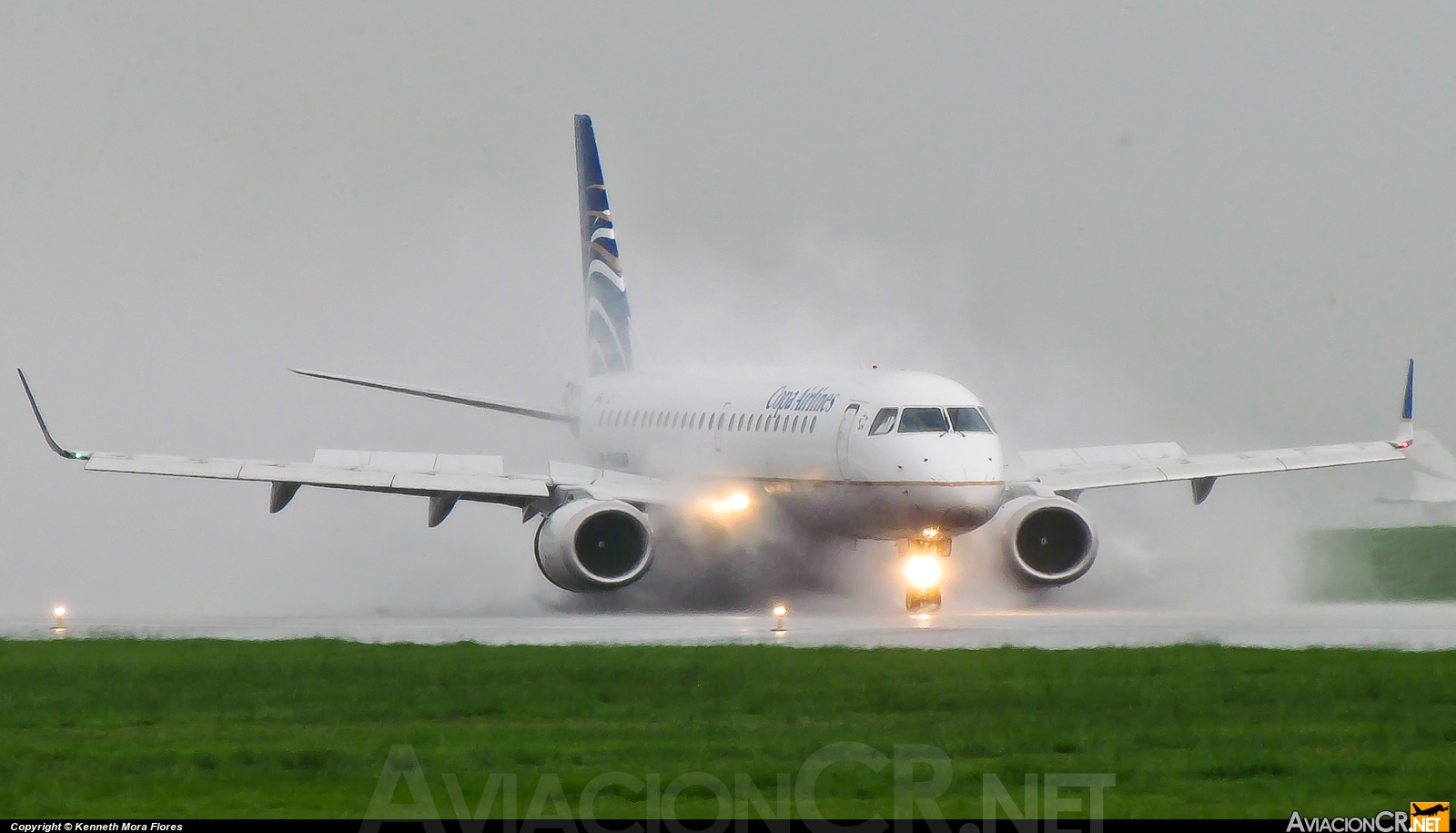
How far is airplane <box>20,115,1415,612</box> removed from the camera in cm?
3412

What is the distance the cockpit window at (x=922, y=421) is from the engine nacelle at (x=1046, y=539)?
8.27 feet

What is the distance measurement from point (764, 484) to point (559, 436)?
1527 centimetres

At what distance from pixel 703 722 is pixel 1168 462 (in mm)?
22127

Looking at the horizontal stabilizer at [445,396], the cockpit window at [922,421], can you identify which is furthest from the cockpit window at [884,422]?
the horizontal stabilizer at [445,396]

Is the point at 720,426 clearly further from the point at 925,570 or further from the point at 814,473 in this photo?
the point at 925,570

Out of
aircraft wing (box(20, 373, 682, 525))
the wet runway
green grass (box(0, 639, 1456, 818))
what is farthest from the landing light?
aircraft wing (box(20, 373, 682, 525))

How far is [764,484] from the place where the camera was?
37.7 m

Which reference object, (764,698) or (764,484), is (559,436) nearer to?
(764,484)

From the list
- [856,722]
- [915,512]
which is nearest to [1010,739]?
[856,722]

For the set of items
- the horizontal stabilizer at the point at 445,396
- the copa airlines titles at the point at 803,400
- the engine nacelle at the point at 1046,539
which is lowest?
the engine nacelle at the point at 1046,539

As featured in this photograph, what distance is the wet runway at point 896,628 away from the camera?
27266 millimetres

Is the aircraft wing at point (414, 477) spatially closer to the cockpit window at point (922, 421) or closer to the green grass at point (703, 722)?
the cockpit window at point (922, 421)

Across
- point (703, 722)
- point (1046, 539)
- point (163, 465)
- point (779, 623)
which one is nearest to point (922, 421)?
point (1046, 539)

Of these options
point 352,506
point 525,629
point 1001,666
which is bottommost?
point 1001,666
